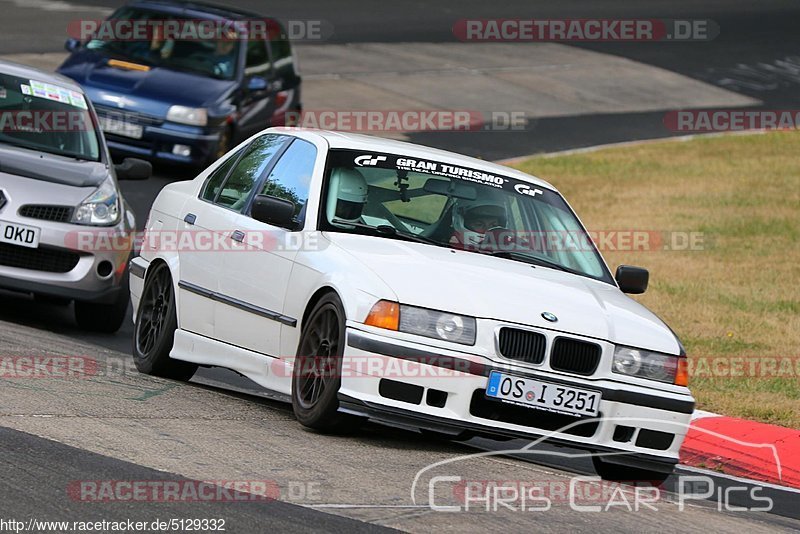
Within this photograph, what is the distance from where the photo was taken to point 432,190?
8.91 meters

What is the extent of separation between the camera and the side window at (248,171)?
944 centimetres

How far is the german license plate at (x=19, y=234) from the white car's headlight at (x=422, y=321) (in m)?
4.35

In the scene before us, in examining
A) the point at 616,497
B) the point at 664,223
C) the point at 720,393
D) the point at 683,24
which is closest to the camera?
the point at 616,497

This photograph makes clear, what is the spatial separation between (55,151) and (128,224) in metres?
0.84

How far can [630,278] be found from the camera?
8.99m

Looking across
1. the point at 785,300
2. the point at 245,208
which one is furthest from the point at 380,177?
the point at 785,300

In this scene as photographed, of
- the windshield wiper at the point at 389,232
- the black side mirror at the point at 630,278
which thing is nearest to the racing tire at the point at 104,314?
the windshield wiper at the point at 389,232

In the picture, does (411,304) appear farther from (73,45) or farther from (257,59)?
(257,59)

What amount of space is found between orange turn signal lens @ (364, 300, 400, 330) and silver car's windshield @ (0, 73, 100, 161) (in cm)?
539

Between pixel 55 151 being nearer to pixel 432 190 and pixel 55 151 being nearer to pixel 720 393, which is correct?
pixel 432 190

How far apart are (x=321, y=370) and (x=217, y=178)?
2.36m

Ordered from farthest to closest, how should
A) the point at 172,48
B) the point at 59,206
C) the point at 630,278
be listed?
the point at 172,48 < the point at 59,206 < the point at 630,278
